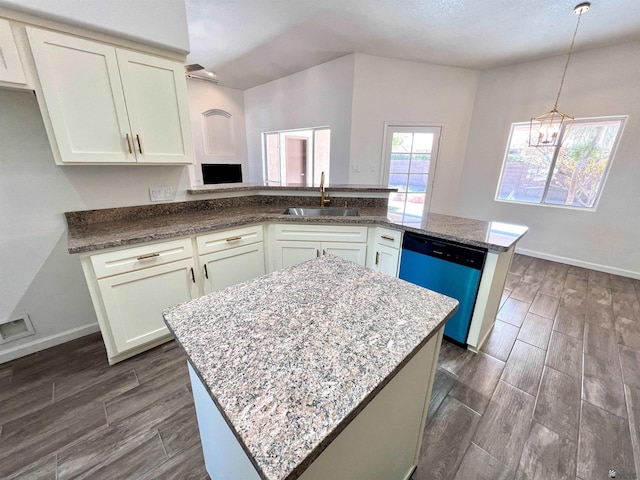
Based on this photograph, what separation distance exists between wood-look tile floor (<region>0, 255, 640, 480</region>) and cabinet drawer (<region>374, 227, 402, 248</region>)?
904 mm

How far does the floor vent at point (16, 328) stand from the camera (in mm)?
1728

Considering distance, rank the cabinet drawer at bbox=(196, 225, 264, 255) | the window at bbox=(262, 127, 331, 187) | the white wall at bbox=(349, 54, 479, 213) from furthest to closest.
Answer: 1. the window at bbox=(262, 127, 331, 187)
2. the white wall at bbox=(349, 54, 479, 213)
3. the cabinet drawer at bbox=(196, 225, 264, 255)

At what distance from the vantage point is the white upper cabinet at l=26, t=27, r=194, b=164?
140 centimetres

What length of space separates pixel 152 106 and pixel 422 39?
3069 millimetres

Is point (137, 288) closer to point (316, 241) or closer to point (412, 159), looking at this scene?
point (316, 241)

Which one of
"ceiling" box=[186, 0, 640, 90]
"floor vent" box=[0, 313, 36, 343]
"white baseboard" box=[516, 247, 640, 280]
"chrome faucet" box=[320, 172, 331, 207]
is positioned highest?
"ceiling" box=[186, 0, 640, 90]

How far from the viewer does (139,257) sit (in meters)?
1.60

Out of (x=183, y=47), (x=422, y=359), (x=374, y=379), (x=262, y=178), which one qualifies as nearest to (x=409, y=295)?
(x=422, y=359)

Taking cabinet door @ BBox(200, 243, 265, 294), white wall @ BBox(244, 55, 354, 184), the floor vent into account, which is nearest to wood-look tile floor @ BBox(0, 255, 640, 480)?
the floor vent

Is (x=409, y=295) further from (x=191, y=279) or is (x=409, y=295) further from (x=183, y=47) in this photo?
(x=183, y=47)

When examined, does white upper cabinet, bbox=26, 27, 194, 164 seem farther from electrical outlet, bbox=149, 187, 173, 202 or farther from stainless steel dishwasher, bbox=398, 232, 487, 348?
stainless steel dishwasher, bbox=398, 232, 487, 348

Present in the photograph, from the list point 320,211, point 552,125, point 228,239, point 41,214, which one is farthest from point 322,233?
point 552,125

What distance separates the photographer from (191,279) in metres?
1.87

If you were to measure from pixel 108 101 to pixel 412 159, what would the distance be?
150 inches
